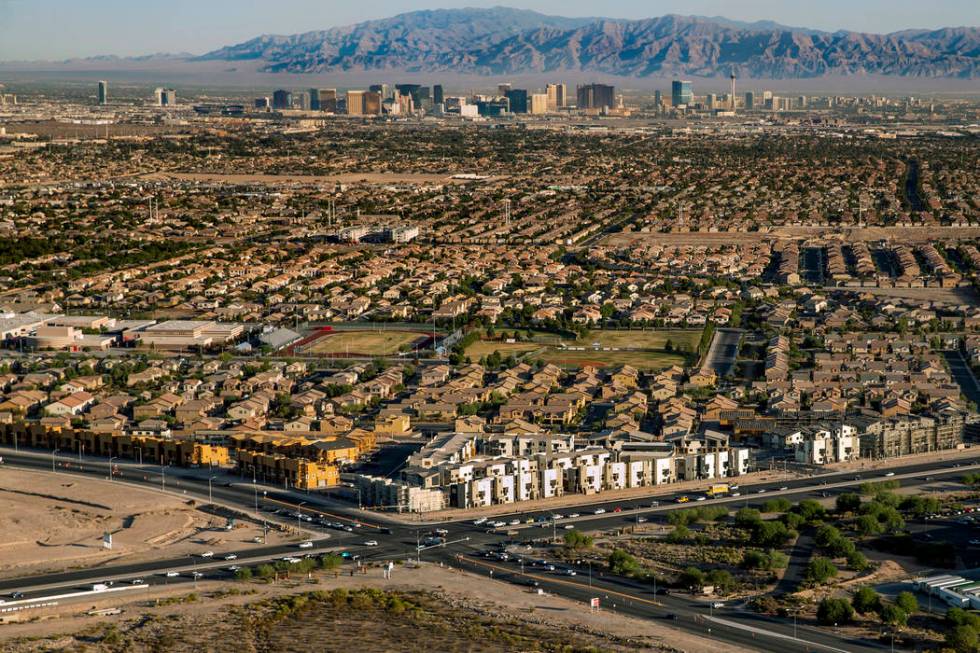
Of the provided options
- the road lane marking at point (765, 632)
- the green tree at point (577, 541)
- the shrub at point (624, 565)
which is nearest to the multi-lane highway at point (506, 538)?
the road lane marking at point (765, 632)

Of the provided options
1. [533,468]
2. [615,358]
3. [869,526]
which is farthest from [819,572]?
[615,358]

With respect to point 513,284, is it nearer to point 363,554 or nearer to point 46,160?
point 363,554

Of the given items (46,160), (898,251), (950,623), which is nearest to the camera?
(950,623)

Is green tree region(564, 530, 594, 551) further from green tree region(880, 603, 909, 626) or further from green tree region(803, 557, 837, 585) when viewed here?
green tree region(880, 603, 909, 626)

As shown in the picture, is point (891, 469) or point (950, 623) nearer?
point (950, 623)

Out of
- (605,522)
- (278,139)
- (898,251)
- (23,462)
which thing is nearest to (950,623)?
(605,522)

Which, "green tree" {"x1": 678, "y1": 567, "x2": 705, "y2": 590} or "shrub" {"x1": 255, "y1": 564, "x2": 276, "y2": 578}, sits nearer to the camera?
"green tree" {"x1": 678, "y1": 567, "x2": 705, "y2": 590}

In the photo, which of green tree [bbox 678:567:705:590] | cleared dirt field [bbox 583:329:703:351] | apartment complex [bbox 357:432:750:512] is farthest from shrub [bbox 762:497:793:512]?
cleared dirt field [bbox 583:329:703:351]

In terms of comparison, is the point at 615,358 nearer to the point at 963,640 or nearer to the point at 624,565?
the point at 624,565
